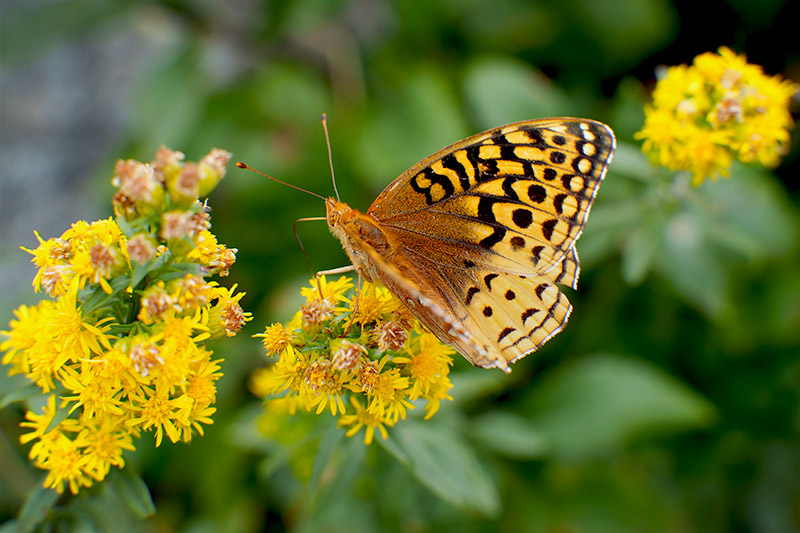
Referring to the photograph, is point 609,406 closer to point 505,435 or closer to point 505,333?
point 505,435

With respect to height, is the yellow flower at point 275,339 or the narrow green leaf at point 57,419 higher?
the yellow flower at point 275,339

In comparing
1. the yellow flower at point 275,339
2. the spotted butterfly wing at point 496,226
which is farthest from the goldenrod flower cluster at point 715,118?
the yellow flower at point 275,339

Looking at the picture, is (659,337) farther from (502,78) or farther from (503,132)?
(503,132)

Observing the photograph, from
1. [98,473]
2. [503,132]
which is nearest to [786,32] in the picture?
[503,132]

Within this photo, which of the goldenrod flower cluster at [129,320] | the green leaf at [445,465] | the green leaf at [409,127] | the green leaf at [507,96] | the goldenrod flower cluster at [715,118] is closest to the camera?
the goldenrod flower cluster at [129,320]

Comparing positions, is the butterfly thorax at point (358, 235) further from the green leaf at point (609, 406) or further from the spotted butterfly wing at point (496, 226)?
the green leaf at point (609, 406)

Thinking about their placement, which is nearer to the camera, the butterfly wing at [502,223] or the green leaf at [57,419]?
the green leaf at [57,419]

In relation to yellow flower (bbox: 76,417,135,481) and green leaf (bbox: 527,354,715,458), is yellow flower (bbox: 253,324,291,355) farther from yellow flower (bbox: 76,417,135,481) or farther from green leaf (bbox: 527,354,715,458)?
green leaf (bbox: 527,354,715,458)

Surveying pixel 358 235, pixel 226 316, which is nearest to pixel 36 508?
pixel 226 316

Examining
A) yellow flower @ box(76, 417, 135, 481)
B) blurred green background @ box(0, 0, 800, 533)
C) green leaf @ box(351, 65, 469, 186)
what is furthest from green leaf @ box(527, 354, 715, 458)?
yellow flower @ box(76, 417, 135, 481)
